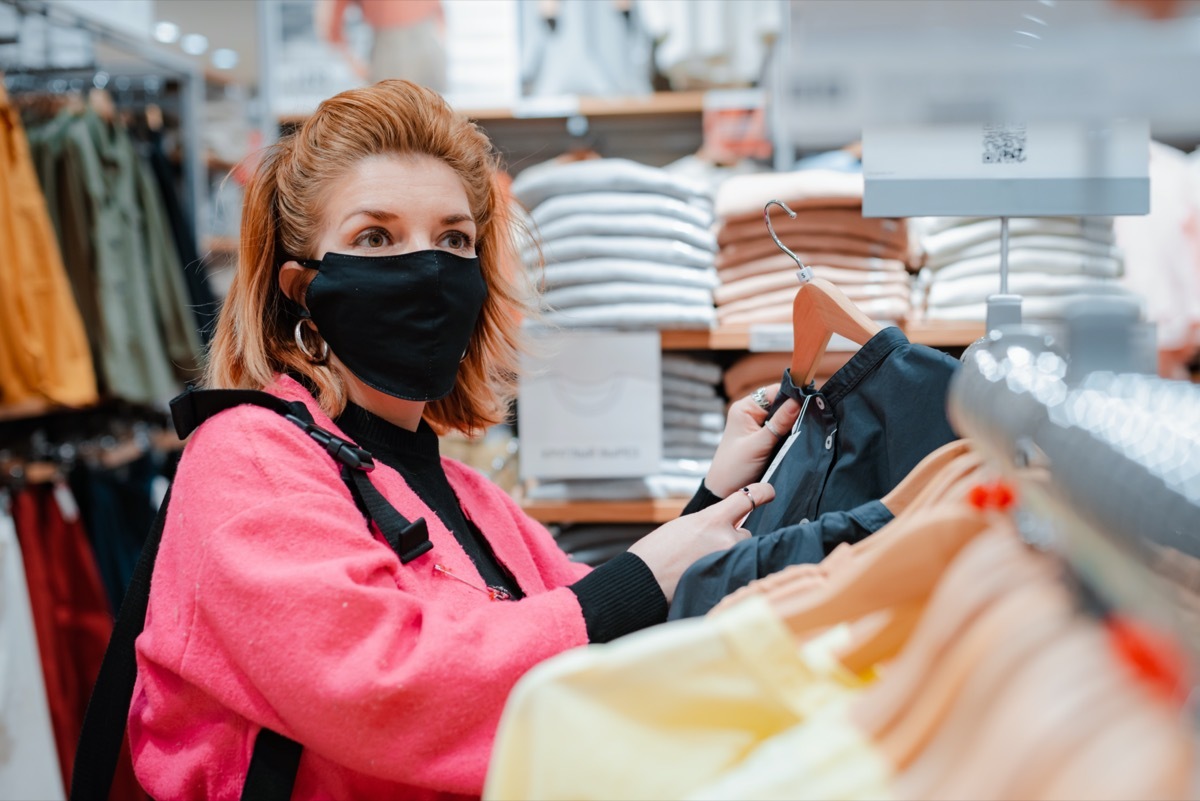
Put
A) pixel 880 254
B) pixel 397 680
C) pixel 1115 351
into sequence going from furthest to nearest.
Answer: pixel 880 254 < pixel 397 680 < pixel 1115 351

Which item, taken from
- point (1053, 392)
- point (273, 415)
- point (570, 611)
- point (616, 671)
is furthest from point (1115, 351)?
point (273, 415)

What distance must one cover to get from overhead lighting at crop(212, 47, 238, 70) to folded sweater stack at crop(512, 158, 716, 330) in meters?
5.87

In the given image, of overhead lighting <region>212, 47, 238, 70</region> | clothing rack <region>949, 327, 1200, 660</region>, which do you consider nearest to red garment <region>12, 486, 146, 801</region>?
clothing rack <region>949, 327, 1200, 660</region>

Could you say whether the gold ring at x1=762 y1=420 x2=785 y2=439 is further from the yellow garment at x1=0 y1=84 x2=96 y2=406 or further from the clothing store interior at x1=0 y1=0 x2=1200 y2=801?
the yellow garment at x1=0 y1=84 x2=96 y2=406

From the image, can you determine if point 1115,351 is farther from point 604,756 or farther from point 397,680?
point 397,680

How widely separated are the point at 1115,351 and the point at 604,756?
0.38 meters

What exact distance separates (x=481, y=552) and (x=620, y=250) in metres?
0.87

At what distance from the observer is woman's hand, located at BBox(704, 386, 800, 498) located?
1262 millimetres

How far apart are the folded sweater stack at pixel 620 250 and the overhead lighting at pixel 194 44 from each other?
554cm

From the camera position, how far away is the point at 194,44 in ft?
22.2

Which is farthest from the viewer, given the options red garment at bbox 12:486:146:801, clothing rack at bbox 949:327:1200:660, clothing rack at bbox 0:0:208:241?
clothing rack at bbox 0:0:208:241

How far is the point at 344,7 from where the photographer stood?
114 inches

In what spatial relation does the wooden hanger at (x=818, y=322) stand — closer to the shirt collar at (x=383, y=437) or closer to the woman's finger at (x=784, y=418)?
the woman's finger at (x=784, y=418)

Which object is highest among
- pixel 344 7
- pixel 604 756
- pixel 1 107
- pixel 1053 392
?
pixel 344 7
